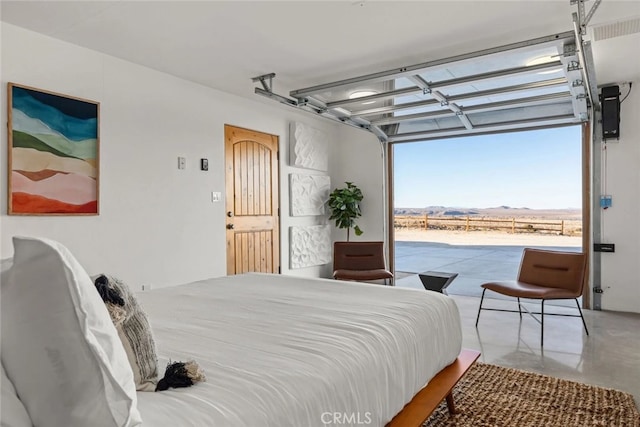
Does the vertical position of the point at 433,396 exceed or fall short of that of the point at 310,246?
it falls short

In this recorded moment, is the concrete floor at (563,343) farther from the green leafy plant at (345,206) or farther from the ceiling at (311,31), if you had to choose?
the ceiling at (311,31)

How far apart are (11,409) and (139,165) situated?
11.0 ft

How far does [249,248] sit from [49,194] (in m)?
2.34

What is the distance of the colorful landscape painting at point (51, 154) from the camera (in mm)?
2975

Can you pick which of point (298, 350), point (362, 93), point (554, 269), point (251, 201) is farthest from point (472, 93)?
point (298, 350)

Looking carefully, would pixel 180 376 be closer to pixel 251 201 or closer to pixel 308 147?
pixel 251 201

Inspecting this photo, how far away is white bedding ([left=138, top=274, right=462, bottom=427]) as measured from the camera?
103 cm

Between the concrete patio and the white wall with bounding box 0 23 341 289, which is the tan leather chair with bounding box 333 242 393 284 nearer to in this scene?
the concrete patio

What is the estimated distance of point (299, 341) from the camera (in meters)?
1.46

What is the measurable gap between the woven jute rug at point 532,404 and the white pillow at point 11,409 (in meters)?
1.88

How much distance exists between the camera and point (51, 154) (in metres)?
3.15

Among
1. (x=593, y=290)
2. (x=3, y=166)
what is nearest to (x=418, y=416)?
(x=3, y=166)

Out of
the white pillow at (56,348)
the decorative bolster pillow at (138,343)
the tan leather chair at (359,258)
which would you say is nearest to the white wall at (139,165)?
A: the tan leather chair at (359,258)

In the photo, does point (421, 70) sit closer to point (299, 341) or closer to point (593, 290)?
point (299, 341)
